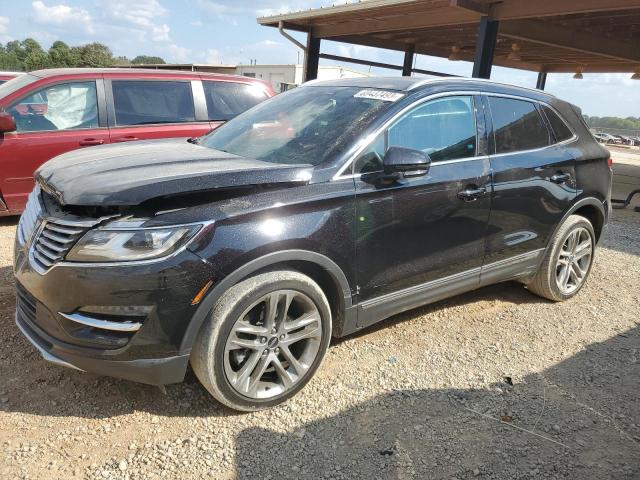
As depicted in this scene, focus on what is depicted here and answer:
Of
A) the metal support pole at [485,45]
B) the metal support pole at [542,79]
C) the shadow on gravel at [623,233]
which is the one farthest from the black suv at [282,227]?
the metal support pole at [542,79]

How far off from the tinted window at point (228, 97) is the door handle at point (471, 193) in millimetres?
3919

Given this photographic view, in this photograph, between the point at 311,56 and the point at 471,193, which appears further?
the point at 311,56

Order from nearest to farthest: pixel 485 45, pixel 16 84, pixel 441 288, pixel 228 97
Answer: pixel 441 288 < pixel 16 84 < pixel 228 97 < pixel 485 45

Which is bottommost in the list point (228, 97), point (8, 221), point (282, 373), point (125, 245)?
point (8, 221)

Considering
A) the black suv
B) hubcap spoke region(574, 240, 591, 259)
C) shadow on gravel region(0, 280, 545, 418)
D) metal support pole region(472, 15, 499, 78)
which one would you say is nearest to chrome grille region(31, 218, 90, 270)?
the black suv

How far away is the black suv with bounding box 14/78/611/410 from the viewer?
240cm

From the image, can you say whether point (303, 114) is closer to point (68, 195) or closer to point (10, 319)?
point (68, 195)

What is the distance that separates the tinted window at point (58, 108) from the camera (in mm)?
5652

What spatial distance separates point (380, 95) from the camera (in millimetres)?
3330

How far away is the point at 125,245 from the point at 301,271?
37.2 inches

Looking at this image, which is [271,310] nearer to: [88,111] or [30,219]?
[30,219]

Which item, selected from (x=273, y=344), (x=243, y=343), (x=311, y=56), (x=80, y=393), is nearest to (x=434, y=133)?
(x=273, y=344)

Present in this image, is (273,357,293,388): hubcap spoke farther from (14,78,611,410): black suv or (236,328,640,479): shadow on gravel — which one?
(236,328,640,479): shadow on gravel

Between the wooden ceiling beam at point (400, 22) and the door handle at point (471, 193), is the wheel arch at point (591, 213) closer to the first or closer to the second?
the door handle at point (471, 193)
